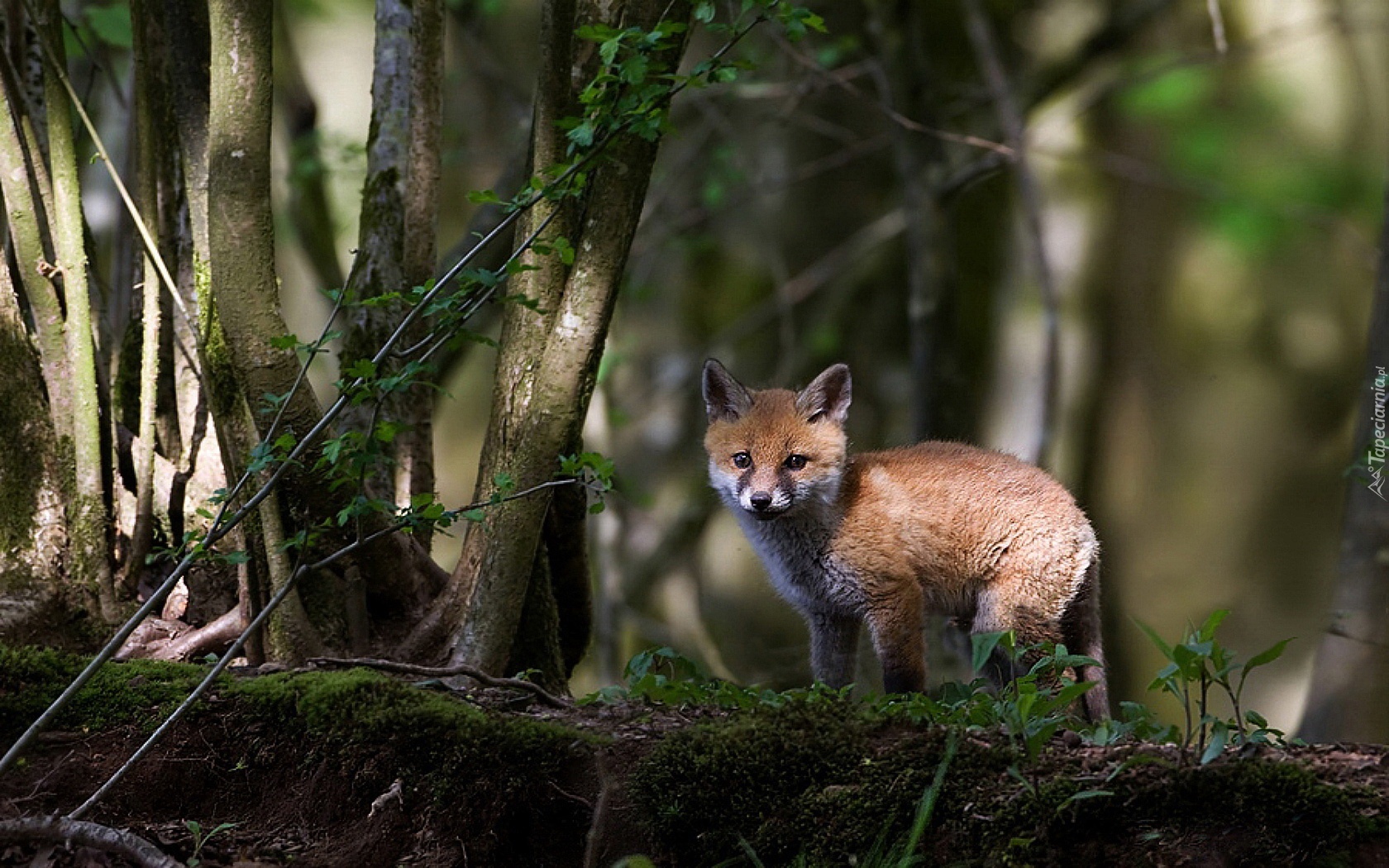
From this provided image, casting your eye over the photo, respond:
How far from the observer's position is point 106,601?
4.25 meters

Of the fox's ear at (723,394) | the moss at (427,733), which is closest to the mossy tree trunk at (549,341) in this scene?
the moss at (427,733)

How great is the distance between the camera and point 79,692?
3.60 m

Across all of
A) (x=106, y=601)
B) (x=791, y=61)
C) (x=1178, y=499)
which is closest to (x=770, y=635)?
(x=1178, y=499)

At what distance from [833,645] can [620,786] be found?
210 cm

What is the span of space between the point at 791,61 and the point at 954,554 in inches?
273

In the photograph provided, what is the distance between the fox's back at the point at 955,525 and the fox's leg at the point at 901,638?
0.33ft

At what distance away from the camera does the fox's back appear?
496 cm

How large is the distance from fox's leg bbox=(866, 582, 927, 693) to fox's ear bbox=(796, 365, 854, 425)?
86cm

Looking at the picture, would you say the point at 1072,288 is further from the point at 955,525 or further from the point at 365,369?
the point at 365,369

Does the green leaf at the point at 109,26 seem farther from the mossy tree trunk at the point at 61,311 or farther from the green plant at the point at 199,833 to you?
the green plant at the point at 199,833

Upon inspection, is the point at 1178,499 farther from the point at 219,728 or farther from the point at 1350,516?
the point at 219,728

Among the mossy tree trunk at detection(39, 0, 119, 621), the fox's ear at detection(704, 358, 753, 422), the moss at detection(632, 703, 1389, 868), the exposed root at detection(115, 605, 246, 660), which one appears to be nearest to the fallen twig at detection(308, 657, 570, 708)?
the moss at detection(632, 703, 1389, 868)

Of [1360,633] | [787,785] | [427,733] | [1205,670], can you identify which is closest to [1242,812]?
[1205,670]

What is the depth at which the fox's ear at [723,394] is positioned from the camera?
5.35 m
